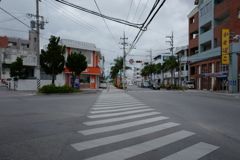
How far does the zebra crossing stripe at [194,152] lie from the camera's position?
3.78m

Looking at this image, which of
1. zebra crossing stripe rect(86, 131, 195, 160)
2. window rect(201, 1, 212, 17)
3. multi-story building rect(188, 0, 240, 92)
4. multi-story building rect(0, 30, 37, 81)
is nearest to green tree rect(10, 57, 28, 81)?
multi-story building rect(0, 30, 37, 81)

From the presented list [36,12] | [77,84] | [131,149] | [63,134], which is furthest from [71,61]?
[131,149]

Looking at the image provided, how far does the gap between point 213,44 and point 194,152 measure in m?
36.3

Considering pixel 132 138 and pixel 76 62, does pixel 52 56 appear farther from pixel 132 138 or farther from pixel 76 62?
pixel 132 138

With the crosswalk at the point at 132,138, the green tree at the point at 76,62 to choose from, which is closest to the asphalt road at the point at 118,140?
the crosswalk at the point at 132,138

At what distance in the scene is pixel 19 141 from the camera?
4.71 m

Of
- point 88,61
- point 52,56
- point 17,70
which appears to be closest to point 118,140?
point 52,56

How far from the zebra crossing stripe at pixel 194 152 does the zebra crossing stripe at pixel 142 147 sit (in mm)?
551

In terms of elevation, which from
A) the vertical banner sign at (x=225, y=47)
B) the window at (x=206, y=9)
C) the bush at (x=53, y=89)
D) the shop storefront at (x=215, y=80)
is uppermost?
the window at (x=206, y=9)

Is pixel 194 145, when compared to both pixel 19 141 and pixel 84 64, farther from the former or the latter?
pixel 84 64

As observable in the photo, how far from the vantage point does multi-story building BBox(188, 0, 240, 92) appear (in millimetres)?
30156

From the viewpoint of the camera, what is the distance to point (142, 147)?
433 centimetres

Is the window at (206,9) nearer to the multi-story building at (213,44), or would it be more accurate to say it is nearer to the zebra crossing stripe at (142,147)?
the multi-story building at (213,44)

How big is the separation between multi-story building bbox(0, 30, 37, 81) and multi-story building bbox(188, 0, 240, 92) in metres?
36.4
